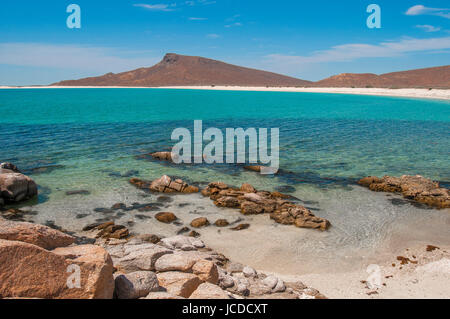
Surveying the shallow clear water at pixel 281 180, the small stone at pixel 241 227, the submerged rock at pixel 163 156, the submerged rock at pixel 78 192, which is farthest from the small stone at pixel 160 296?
the submerged rock at pixel 163 156

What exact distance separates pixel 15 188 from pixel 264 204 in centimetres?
1228

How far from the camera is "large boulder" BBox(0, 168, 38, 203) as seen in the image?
623 inches

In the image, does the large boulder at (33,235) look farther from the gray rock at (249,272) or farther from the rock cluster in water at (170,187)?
the rock cluster in water at (170,187)

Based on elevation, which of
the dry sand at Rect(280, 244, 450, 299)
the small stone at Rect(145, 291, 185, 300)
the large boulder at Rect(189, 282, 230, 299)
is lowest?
the dry sand at Rect(280, 244, 450, 299)

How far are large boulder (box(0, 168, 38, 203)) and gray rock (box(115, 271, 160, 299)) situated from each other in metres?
12.4

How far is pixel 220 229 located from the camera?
13336 mm

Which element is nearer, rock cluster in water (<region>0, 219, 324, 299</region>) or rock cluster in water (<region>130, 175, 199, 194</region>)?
rock cluster in water (<region>0, 219, 324, 299</region>)

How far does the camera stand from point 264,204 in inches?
601

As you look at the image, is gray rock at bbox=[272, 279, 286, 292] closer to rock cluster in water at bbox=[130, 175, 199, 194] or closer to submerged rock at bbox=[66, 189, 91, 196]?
rock cluster in water at bbox=[130, 175, 199, 194]

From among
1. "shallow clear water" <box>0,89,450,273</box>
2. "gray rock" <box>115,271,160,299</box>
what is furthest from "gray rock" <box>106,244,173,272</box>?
"shallow clear water" <box>0,89,450,273</box>

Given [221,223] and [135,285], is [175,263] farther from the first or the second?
[221,223]

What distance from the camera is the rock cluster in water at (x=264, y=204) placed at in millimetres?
13680

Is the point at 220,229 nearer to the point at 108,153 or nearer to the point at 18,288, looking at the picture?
the point at 18,288
